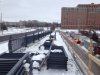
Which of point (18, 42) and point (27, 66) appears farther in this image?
point (18, 42)

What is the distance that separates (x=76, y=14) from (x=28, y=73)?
126 m

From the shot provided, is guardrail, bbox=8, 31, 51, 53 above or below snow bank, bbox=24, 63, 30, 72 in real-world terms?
below

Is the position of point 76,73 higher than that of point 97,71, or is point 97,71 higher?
point 97,71

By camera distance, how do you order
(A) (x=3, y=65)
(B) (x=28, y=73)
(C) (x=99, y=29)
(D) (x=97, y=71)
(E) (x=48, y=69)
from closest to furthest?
(A) (x=3, y=65) < (D) (x=97, y=71) < (B) (x=28, y=73) < (E) (x=48, y=69) < (C) (x=99, y=29)

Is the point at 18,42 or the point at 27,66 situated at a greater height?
the point at 27,66

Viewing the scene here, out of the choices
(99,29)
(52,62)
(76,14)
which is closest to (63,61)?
(52,62)

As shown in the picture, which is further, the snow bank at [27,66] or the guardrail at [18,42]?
the guardrail at [18,42]

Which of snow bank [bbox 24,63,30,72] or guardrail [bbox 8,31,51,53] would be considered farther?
guardrail [bbox 8,31,51,53]

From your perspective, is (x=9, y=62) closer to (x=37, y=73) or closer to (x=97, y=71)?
(x=97, y=71)

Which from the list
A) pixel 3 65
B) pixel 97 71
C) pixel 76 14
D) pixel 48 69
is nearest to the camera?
pixel 3 65

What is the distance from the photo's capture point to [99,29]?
397 ft

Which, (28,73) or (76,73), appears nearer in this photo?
(28,73)

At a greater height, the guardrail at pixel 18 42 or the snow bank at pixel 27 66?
the snow bank at pixel 27 66

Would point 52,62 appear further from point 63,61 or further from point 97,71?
point 97,71
